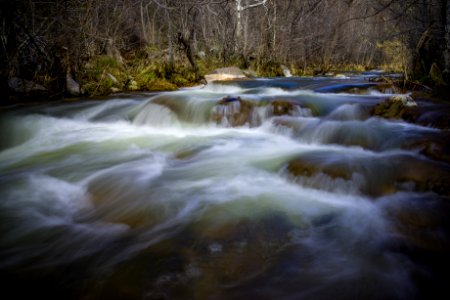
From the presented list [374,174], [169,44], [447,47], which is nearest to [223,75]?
[169,44]

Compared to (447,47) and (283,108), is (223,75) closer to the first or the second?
(283,108)

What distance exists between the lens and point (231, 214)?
2961 millimetres

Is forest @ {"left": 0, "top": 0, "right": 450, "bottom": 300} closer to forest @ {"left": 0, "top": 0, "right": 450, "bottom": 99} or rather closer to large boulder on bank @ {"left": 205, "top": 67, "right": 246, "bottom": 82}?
forest @ {"left": 0, "top": 0, "right": 450, "bottom": 99}

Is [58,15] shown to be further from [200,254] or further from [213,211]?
[200,254]

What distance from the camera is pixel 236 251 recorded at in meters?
2.34

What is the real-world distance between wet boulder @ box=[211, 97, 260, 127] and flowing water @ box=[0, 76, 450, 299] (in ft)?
1.55

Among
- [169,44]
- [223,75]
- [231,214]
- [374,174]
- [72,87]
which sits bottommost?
[231,214]

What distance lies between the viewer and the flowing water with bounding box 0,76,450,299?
6.80ft

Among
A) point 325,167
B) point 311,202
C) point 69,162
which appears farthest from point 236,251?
point 69,162

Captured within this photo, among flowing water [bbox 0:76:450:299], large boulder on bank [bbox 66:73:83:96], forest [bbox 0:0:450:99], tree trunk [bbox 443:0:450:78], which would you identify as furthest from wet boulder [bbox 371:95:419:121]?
large boulder on bank [bbox 66:73:83:96]

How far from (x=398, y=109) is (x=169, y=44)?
8445mm

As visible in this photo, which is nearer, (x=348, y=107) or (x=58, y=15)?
(x=348, y=107)

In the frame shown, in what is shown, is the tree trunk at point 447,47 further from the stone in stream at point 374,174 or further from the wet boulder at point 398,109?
the stone in stream at point 374,174

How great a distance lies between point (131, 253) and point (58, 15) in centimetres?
803
